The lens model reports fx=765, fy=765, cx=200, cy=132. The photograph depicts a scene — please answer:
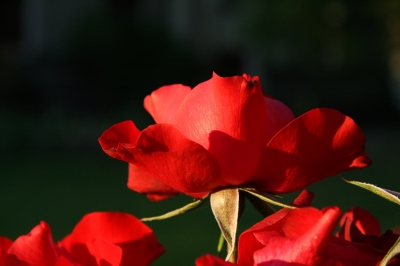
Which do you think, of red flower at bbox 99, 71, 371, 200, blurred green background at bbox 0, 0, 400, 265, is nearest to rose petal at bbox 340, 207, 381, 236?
red flower at bbox 99, 71, 371, 200

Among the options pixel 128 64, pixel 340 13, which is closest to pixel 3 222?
pixel 128 64

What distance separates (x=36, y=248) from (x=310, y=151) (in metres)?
0.14

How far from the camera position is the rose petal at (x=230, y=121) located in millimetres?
369

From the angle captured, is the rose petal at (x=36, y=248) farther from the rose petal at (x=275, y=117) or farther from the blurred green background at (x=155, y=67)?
the blurred green background at (x=155, y=67)

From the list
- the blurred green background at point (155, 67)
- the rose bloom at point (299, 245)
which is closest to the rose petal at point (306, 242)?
the rose bloom at point (299, 245)

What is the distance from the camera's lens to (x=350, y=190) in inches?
217

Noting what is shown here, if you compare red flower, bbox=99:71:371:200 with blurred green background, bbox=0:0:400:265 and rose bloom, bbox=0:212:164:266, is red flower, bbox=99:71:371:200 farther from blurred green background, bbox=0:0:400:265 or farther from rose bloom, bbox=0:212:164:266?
blurred green background, bbox=0:0:400:265

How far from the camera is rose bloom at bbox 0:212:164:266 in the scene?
0.36 m

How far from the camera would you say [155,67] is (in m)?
7.85

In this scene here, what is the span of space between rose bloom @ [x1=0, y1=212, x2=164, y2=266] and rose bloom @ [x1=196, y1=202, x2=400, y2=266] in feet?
0.26

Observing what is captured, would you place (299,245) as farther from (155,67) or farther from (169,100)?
(155,67)

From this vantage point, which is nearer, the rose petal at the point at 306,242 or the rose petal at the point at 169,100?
the rose petal at the point at 306,242

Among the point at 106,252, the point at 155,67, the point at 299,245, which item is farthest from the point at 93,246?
the point at 155,67

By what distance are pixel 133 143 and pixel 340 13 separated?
7.88 metres
